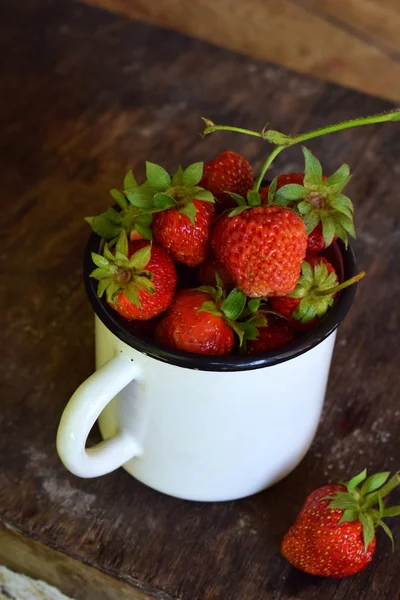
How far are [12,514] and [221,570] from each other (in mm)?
180

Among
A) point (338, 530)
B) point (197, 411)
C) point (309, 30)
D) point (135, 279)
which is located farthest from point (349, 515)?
point (309, 30)

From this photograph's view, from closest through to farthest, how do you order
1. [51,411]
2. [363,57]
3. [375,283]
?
[51,411], [375,283], [363,57]

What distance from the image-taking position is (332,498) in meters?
0.65

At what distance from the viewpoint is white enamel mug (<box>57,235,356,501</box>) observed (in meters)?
0.58

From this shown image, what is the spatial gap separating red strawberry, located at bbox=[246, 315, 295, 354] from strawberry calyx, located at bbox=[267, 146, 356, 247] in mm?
70

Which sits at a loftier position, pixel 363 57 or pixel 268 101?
pixel 268 101

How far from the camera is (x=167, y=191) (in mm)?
604

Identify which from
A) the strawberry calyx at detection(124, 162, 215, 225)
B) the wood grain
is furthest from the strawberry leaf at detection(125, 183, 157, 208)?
the wood grain

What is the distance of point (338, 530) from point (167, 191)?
29cm

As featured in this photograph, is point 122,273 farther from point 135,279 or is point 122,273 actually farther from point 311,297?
point 311,297

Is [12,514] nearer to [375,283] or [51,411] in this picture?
[51,411]

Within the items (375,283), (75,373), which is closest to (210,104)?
(375,283)

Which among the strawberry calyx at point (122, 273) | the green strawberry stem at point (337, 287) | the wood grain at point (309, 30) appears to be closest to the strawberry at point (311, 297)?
the green strawberry stem at point (337, 287)

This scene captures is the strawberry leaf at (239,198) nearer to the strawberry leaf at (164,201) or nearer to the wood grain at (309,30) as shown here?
the strawberry leaf at (164,201)
